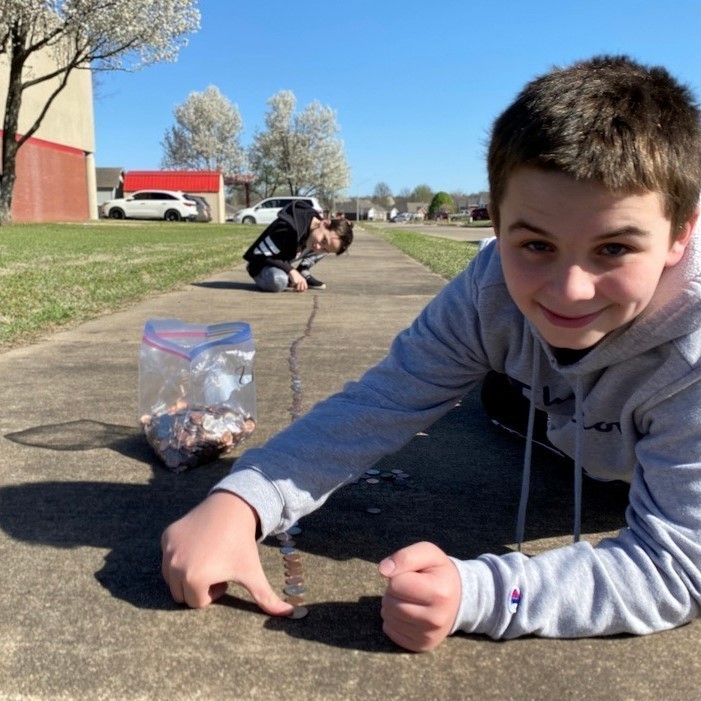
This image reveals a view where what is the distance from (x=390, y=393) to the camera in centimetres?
174

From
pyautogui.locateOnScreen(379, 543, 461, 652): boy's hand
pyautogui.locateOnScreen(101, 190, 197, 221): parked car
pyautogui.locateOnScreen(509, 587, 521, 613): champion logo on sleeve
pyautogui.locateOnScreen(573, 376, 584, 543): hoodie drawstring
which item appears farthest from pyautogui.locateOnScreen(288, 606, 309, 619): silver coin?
pyautogui.locateOnScreen(101, 190, 197, 221): parked car

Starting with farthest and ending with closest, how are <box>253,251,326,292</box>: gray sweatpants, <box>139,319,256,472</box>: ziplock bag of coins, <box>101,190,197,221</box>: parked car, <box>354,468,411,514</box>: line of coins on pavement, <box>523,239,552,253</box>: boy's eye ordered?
<box>101,190,197,221</box>: parked car
<box>253,251,326,292</box>: gray sweatpants
<box>139,319,256,472</box>: ziplock bag of coins
<box>354,468,411,514</box>: line of coins on pavement
<box>523,239,552,253</box>: boy's eye

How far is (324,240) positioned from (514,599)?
5.74 metres

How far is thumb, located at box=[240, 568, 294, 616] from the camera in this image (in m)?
1.40

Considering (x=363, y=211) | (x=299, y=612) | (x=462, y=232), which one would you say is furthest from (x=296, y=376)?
(x=363, y=211)

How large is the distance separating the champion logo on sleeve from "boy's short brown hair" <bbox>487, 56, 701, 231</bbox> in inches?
27.3

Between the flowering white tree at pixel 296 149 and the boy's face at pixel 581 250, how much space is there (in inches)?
2347

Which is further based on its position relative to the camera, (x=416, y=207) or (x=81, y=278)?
(x=416, y=207)

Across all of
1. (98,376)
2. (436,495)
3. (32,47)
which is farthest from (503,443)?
(32,47)

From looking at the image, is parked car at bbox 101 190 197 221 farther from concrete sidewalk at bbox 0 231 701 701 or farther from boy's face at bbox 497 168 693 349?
boy's face at bbox 497 168 693 349

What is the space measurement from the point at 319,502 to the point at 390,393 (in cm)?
30

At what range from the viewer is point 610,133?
4.17ft

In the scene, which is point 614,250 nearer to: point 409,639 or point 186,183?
point 409,639

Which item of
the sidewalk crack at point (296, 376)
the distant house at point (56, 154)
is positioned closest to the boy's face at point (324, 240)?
the sidewalk crack at point (296, 376)
